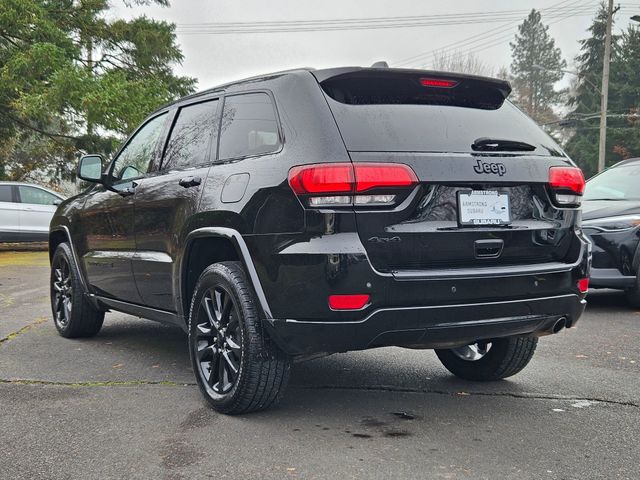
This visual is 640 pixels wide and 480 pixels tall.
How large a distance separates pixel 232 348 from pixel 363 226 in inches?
41.5

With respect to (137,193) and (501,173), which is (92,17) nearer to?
(137,193)

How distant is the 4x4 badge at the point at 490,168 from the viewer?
11.9ft

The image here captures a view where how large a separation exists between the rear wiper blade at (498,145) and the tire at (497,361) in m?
1.20

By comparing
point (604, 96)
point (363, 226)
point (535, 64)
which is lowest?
point (363, 226)

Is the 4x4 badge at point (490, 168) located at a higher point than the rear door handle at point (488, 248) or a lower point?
higher

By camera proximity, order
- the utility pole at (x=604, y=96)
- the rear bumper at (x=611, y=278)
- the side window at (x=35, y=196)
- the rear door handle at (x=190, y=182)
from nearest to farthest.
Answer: the rear door handle at (x=190, y=182) < the rear bumper at (x=611, y=278) < the side window at (x=35, y=196) < the utility pole at (x=604, y=96)

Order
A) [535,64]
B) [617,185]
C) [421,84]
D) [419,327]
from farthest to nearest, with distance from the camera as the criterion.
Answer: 1. [535,64]
2. [617,185]
3. [421,84]
4. [419,327]

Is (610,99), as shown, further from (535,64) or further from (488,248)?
(488,248)

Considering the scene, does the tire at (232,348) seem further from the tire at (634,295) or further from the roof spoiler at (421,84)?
the tire at (634,295)

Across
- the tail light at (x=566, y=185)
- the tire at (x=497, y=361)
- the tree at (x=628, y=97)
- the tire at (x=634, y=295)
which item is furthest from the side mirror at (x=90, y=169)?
the tree at (x=628, y=97)

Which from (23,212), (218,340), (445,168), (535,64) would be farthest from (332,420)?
(535,64)

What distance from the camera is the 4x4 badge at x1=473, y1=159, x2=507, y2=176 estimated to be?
3.63 m

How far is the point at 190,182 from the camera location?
4320 mm

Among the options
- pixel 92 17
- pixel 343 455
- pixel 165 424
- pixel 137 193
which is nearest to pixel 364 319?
pixel 343 455
